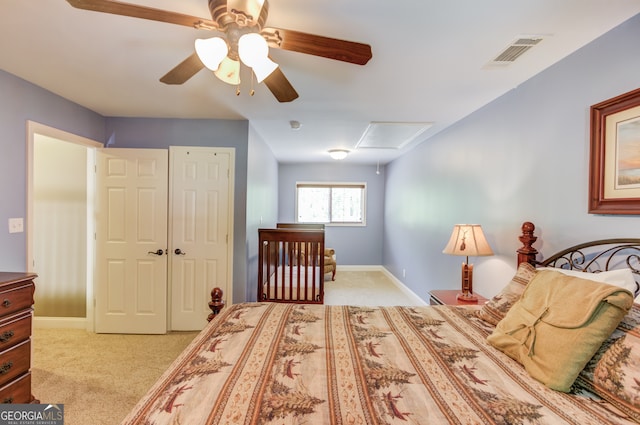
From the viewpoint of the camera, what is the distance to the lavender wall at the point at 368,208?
6480mm

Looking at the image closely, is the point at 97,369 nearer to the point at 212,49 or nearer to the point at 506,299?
the point at 212,49

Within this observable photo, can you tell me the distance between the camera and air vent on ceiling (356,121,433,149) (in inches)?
131

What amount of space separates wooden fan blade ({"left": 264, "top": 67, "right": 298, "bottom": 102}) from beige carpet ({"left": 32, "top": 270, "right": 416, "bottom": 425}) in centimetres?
243

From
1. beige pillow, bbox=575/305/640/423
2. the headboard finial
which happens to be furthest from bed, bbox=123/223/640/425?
the headboard finial

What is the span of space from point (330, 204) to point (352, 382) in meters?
5.53

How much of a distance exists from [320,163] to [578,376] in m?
5.65

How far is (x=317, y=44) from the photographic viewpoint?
133 cm

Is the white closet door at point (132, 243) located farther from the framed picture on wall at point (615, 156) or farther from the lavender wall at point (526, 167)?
the framed picture on wall at point (615, 156)

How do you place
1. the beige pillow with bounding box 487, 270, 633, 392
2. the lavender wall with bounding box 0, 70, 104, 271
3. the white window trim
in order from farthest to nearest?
1. the white window trim
2. the lavender wall with bounding box 0, 70, 104, 271
3. the beige pillow with bounding box 487, 270, 633, 392

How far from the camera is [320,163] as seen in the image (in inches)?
251

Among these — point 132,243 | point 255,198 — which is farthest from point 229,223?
point 132,243

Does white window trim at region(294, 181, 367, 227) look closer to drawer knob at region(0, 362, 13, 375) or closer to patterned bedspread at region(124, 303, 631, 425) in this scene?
patterned bedspread at region(124, 303, 631, 425)

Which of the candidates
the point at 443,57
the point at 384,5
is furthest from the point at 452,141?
the point at 384,5

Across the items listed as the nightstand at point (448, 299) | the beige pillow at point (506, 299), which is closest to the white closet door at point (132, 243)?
the nightstand at point (448, 299)
